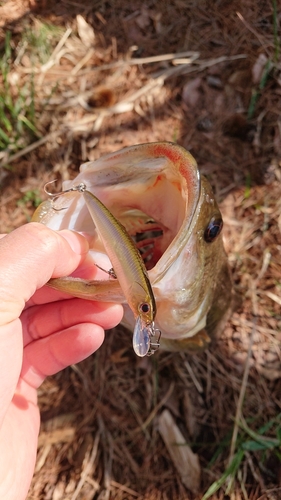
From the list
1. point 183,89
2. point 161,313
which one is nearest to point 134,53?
point 183,89

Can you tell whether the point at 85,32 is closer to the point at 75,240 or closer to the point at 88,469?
the point at 75,240

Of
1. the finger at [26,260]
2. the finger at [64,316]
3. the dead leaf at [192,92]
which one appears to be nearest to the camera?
the finger at [26,260]

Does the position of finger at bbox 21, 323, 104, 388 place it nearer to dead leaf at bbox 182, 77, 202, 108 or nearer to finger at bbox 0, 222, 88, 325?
finger at bbox 0, 222, 88, 325

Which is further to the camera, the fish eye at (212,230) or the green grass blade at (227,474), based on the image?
the green grass blade at (227,474)

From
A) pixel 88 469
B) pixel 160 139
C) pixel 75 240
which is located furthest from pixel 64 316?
pixel 160 139

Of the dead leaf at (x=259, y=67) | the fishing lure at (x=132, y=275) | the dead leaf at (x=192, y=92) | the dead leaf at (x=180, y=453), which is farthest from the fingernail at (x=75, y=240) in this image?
the dead leaf at (x=259, y=67)

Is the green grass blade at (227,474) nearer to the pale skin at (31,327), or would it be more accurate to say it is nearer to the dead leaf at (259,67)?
the pale skin at (31,327)
